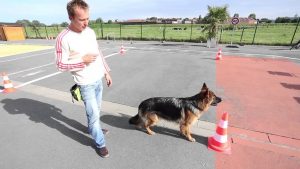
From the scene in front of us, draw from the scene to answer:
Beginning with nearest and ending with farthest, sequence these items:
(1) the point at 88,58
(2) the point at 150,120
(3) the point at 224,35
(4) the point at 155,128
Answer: (1) the point at 88,58
(2) the point at 150,120
(4) the point at 155,128
(3) the point at 224,35

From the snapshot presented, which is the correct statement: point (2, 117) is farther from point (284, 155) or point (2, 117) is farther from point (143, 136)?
point (284, 155)

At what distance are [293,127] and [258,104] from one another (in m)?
1.23

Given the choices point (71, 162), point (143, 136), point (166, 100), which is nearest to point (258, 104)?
point (166, 100)

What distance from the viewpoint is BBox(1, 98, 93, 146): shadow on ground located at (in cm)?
402

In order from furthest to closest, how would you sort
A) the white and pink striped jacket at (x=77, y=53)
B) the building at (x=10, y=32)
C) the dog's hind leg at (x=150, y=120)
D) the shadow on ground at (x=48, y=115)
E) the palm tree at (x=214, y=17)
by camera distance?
the building at (x=10, y=32)
the palm tree at (x=214, y=17)
the shadow on ground at (x=48, y=115)
the dog's hind leg at (x=150, y=120)
the white and pink striped jacket at (x=77, y=53)

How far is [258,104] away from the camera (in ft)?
17.6

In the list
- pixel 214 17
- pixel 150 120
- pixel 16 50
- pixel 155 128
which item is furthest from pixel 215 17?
pixel 16 50

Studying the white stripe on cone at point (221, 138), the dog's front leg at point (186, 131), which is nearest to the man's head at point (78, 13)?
the dog's front leg at point (186, 131)

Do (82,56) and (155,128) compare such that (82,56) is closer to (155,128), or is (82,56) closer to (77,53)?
(77,53)

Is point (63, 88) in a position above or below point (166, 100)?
below

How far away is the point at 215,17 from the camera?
17.6m

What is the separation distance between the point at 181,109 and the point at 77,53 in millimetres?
2087

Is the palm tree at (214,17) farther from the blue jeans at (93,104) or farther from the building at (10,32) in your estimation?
the building at (10,32)

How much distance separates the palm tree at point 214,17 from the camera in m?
17.4
